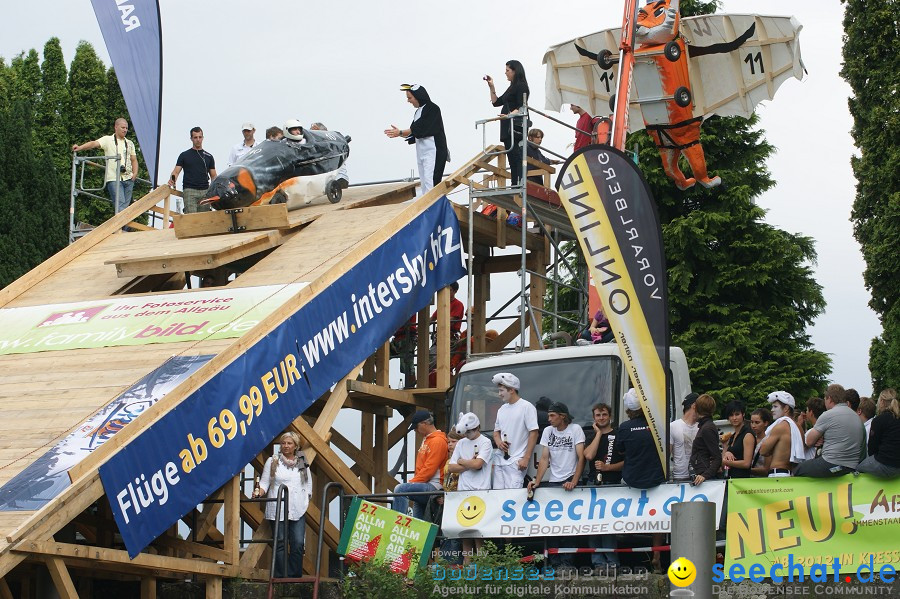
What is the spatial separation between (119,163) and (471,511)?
10.4 metres

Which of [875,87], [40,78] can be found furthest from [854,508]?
[40,78]

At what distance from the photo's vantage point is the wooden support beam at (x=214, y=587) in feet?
48.4

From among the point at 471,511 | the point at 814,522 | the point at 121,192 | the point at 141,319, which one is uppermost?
the point at 121,192

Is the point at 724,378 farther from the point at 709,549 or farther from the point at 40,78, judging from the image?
the point at 40,78

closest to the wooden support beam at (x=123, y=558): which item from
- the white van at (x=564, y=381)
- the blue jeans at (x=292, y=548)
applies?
the blue jeans at (x=292, y=548)

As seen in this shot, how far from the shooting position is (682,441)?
1376cm

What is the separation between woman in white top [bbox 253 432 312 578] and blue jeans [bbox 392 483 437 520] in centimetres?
100

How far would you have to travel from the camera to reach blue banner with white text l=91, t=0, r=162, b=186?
21.7m

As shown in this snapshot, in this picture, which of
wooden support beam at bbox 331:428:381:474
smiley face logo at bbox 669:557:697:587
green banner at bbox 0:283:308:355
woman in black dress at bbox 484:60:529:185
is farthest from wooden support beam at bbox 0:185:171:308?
smiley face logo at bbox 669:557:697:587

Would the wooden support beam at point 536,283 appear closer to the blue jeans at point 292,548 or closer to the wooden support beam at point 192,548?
the blue jeans at point 292,548

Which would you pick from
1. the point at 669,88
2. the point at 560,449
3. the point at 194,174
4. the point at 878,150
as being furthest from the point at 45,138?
the point at 560,449

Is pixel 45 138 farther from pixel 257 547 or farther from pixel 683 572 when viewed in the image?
pixel 683 572

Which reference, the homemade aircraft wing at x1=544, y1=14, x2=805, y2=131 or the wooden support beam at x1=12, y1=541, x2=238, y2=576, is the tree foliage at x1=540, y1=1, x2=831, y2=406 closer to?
the homemade aircraft wing at x1=544, y1=14, x2=805, y2=131

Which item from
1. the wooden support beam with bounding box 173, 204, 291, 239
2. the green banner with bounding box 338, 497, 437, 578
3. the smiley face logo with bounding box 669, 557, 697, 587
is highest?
the wooden support beam with bounding box 173, 204, 291, 239
